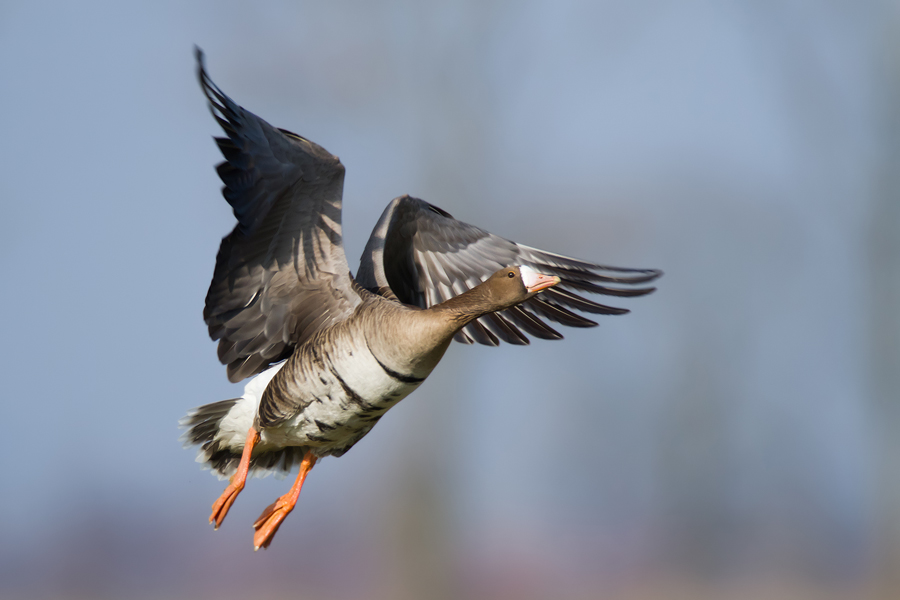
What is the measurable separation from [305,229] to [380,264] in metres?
0.81

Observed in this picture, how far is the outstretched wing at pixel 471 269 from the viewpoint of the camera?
6281mm

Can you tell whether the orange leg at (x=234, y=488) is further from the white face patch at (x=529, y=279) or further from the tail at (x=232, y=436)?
the white face patch at (x=529, y=279)

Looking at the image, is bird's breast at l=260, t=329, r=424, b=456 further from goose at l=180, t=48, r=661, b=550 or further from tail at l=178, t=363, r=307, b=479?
tail at l=178, t=363, r=307, b=479

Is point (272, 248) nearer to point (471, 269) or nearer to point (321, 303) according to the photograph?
point (321, 303)

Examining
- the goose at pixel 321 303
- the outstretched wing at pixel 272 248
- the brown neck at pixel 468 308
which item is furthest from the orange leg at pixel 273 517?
the brown neck at pixel 468 308

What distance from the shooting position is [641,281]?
598 cm

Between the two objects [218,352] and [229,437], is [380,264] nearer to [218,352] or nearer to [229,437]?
[218,352]

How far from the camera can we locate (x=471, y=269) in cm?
653

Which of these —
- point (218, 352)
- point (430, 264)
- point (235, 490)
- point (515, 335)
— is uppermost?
point (430, 264)

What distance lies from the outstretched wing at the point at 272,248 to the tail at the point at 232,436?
0.66ft

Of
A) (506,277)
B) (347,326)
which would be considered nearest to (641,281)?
(506,277)

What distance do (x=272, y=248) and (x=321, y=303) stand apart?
19.5 inches

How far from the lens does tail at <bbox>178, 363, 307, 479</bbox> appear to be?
5746 mm

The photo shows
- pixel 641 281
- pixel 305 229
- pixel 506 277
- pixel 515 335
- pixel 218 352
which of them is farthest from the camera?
pixel 515 335
